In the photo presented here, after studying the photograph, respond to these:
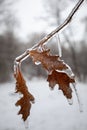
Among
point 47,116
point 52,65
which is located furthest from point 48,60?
point 47,116

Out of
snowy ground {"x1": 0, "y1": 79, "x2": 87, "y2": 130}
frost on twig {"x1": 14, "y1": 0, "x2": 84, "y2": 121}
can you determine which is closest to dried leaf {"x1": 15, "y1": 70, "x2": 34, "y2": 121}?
frost on twig {"x1": 14, "y1": 0, "x2": 84, "y2": 121}

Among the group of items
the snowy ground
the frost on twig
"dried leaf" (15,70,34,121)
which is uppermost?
the snowy ground

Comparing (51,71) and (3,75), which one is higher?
(3,75)

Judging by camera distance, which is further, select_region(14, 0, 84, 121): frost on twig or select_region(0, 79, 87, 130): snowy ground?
select_region(0, 79, 87, 130): snowy ground

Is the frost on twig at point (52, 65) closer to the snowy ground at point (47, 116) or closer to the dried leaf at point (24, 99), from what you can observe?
the dried leaf at point (24, 99)

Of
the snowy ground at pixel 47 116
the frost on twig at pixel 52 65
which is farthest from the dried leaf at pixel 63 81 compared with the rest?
the snowy ground at pixel 47 116

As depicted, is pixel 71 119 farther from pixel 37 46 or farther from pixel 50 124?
pixel 37 46

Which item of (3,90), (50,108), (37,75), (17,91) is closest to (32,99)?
(17,91)

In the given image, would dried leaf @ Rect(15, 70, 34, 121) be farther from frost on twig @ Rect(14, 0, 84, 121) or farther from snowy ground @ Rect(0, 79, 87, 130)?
snowy ground @ Rect(0, 79, 87, 130)
